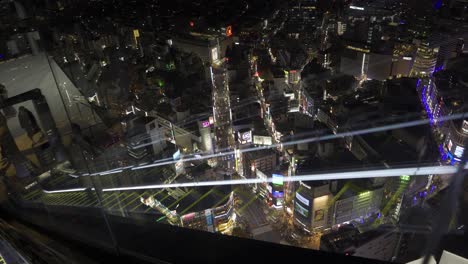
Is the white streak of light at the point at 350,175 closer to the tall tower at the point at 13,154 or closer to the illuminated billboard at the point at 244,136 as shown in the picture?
the illuminated billboard at the point at 244,136

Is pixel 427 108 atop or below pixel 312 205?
atop

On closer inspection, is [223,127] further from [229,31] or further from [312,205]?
[229,31]

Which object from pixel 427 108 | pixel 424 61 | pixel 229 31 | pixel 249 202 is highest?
pixel 229 31

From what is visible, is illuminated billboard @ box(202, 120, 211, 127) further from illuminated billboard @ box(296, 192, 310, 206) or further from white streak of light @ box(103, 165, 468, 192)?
illuminated billboard @ box(296, 192, 310, 206)

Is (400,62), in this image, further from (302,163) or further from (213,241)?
(213,241)

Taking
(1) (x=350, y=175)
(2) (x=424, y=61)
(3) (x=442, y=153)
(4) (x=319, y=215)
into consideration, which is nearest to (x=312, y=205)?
(4) (x=319, y=215)

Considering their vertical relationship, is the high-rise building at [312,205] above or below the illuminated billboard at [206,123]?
below

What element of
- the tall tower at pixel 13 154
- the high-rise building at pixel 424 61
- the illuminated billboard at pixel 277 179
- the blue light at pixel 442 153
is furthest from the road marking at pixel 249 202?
the high-rise building at pixel 424 61

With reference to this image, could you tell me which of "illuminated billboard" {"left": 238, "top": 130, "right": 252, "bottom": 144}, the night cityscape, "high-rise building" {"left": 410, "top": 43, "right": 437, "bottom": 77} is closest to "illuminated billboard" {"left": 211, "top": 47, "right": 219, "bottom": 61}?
the night cityscape
